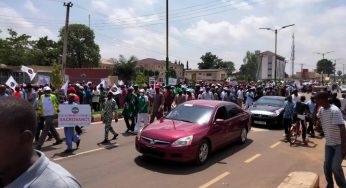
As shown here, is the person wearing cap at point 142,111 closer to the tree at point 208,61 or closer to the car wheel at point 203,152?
the car wheel at point 203,152

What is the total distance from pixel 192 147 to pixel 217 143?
57.0 inches

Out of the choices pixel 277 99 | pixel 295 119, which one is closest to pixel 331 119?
pixel 295 119

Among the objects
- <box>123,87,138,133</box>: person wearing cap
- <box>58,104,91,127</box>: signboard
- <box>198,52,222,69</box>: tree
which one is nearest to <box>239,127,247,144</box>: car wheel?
<box>123,87,138,133</box>: person wearing cap

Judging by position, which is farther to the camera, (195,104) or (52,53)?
(52,53)

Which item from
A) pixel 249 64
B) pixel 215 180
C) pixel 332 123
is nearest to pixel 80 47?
pixel 249 64

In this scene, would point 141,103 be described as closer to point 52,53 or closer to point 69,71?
point 69,71

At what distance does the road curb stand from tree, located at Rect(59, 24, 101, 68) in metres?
82.0

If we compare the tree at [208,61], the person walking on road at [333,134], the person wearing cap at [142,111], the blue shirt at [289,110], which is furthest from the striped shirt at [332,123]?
the tree at [208,61]

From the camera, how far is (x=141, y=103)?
45.8 feet

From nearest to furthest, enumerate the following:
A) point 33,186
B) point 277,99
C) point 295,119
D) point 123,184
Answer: point 33,186 → point 123,184 → point 295,119 → point 277,99

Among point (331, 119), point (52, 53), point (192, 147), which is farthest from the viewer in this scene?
point (52, 53)

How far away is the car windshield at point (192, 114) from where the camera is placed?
33.6 feet

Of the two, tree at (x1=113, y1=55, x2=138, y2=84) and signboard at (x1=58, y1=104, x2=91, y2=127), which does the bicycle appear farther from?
tree at (x1=113, y1=55, x2=138, y2=84)

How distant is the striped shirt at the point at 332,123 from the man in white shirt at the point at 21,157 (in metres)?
5.44
